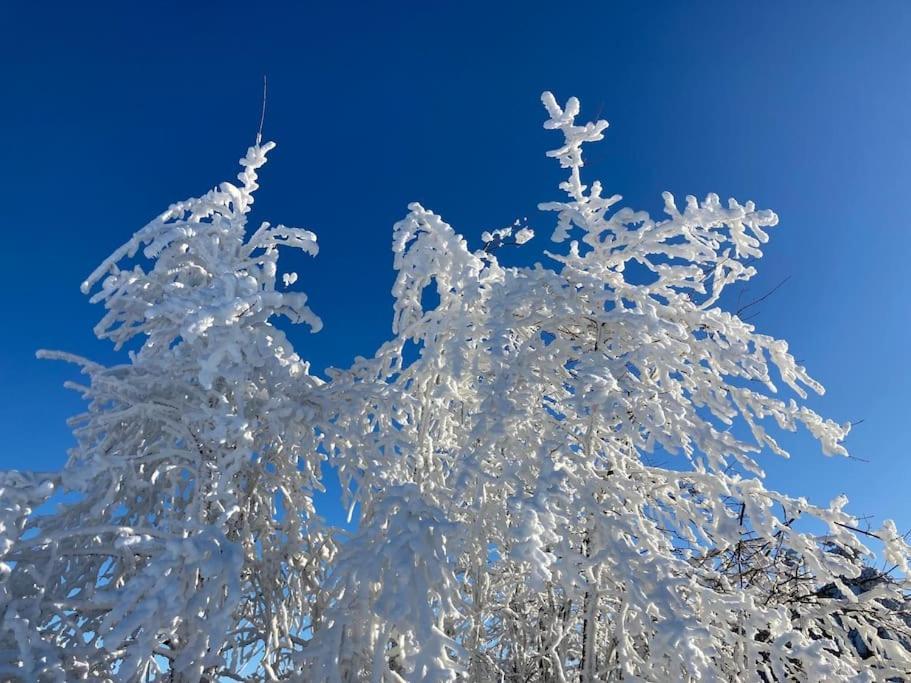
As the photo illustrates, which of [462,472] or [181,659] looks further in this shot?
[462,472]

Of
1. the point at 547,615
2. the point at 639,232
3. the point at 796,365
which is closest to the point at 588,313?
the point at 639,232

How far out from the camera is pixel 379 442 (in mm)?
3580

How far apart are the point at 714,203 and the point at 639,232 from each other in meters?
0.45

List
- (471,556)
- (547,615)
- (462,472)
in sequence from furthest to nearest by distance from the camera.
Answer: (547,615) < (471,556) < (462,472)

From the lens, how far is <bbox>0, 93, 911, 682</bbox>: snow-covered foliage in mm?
2592

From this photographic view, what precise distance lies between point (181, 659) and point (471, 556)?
1.60 meters

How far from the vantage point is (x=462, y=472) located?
2.82 m

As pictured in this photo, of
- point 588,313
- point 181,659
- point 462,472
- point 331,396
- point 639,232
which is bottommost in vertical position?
point 181,659

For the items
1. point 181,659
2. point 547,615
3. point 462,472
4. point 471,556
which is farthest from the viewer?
point 547,615

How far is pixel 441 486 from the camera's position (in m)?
3.89

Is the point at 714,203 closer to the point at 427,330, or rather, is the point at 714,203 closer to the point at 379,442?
the point at 427,330

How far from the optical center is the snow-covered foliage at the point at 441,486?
2.59m

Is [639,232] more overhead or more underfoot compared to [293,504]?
more overhead

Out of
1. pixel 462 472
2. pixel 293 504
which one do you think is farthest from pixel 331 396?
pixel 462 472
